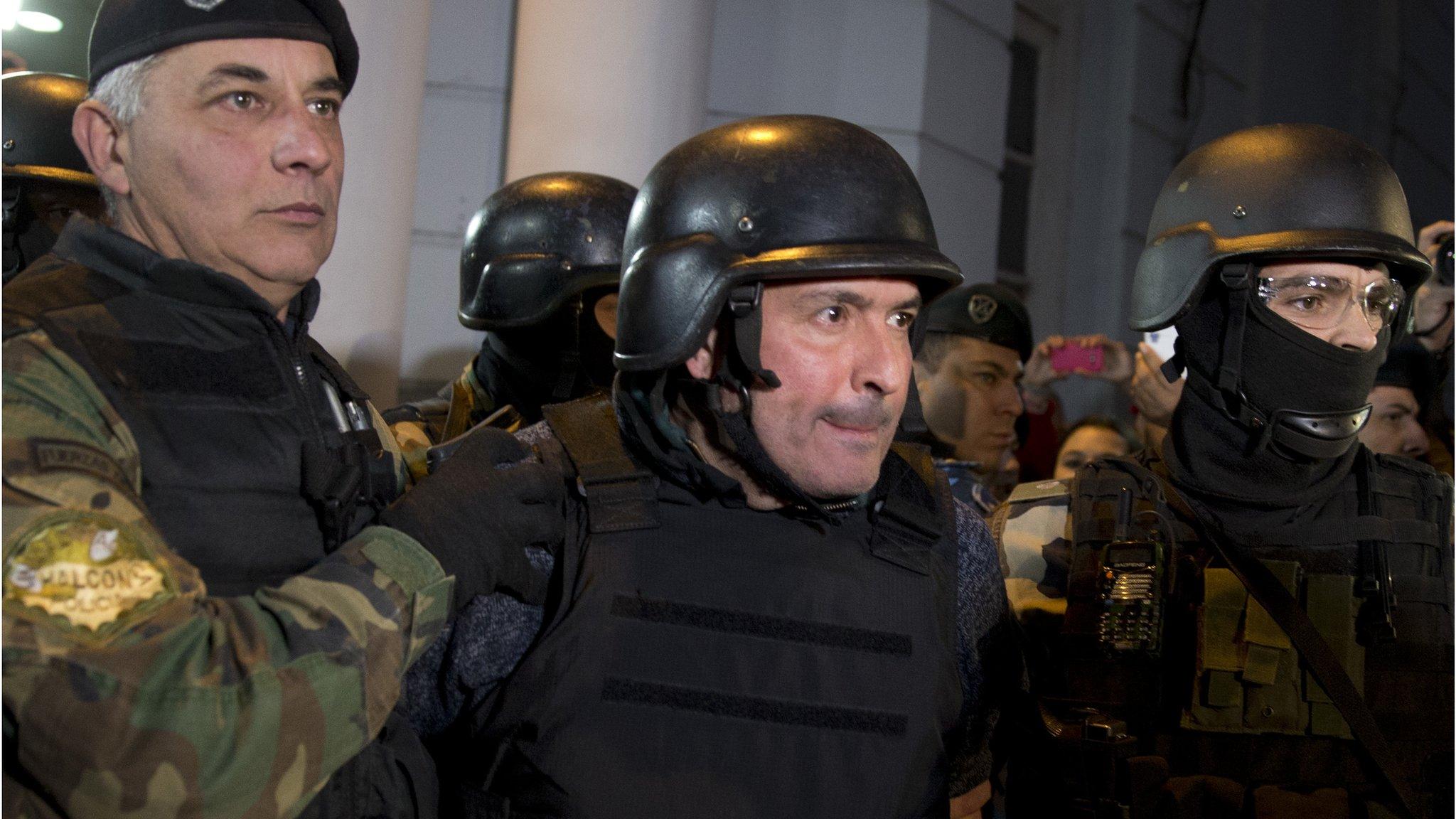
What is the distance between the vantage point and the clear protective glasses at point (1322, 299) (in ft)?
8.00

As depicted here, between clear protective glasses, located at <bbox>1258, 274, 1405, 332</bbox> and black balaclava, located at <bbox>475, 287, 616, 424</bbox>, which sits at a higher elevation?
clear protective glasses, located at <bbox>1258, 274, 1405, 332</bbox>

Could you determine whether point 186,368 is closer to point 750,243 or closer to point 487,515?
point 487,515

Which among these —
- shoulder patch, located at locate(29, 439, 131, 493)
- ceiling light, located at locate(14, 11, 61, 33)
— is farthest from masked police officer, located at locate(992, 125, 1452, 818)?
ceiling light, located at locate(14, 11, 61, 33)

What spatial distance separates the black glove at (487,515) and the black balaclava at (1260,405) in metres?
1.36

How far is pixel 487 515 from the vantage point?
1.68 m

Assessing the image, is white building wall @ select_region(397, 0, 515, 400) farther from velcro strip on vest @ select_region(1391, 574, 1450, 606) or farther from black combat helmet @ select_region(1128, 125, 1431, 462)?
velcro strip on vest @ select_region(1391, 574, 1450, 606)

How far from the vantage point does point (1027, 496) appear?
2645 mm

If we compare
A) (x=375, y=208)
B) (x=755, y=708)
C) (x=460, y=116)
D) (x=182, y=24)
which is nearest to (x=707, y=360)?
(x=755, y=708)

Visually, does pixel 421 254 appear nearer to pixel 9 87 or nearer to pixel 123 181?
pixel 9 87

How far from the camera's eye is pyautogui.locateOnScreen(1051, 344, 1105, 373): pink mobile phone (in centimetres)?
479

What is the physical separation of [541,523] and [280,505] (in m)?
0.35

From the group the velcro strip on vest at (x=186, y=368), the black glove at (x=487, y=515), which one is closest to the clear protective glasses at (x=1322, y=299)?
the black glove at (x=487, y=515)

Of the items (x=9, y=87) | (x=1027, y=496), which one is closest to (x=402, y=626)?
(x=1027, y=496)

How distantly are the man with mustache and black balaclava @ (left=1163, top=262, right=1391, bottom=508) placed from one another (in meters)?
1.48
